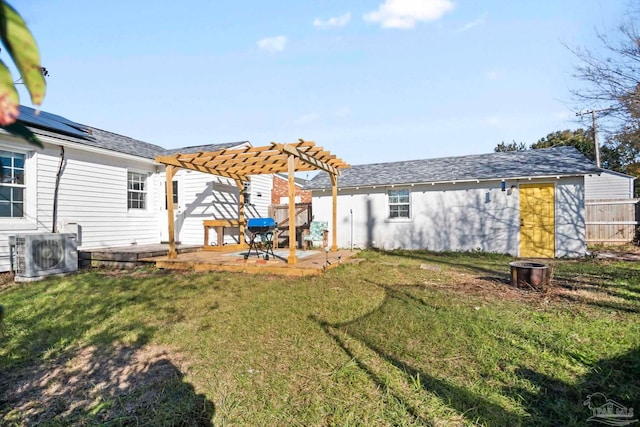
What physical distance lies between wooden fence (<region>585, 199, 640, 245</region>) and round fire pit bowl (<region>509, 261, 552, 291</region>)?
8.98 m

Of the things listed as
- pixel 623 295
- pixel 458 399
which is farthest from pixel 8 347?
pixel 623 295

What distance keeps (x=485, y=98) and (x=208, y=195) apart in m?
9.98

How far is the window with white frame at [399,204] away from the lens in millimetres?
12312

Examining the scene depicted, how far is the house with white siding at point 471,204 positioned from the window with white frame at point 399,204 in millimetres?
31

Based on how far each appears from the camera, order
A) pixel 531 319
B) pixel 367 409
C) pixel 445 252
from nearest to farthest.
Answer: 1. pixel 367 409
2. pixel 531 319
3. pixel 445 252

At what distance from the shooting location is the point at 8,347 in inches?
147

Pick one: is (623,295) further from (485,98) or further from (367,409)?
(485,98)

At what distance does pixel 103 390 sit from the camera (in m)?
2.95

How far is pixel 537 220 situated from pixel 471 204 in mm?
1914

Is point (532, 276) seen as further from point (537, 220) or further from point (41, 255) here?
point (41, 255)

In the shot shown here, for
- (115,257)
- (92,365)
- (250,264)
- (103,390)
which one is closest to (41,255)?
(115,257)

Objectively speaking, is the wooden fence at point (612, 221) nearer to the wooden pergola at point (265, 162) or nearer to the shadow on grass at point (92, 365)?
the wooden pergola at point (265, 162)

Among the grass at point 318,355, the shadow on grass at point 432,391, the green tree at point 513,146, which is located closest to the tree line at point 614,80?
the grass at point 318,355

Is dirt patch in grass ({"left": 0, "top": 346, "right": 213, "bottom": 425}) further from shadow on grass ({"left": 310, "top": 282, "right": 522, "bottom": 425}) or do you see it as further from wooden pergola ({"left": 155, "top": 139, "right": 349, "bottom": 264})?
wooden pergola ({"left": 155, "top": 139, "right": 349, "bottom": 264})
